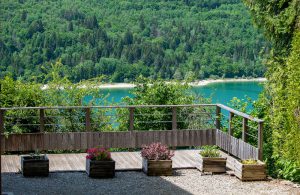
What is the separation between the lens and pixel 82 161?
10.8 m

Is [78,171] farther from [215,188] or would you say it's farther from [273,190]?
[273,190]

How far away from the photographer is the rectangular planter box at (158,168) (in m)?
9.75

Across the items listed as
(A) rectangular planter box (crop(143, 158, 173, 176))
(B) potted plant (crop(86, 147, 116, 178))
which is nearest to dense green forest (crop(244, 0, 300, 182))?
(A) rectangular planter box (crop(143, 158, 173, 176))

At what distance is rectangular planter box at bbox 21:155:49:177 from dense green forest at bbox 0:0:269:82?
3054cm

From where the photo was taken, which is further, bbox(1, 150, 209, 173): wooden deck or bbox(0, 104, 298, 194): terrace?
bbox(0, 104, 298, 194): terrace

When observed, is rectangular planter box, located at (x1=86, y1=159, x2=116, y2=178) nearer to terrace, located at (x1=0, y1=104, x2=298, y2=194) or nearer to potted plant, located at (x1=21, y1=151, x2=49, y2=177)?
terrace, located at (x1=0, y1=104, x2=298, y2=194)

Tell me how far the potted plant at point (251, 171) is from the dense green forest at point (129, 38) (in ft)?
103

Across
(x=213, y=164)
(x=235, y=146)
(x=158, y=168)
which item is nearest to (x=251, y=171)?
(x=213, y=164)

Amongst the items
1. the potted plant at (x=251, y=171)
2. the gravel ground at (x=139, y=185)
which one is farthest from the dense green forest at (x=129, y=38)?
the potted plant at (x=251, y=171)

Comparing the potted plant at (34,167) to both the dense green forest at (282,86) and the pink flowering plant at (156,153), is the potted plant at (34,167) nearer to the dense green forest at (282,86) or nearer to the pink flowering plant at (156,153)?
the pink flowering plant at (156,153)

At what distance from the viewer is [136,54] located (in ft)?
197

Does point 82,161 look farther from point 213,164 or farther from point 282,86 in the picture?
point 282,86

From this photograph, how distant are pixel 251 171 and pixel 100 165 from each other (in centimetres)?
219

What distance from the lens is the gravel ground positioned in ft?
28.9
